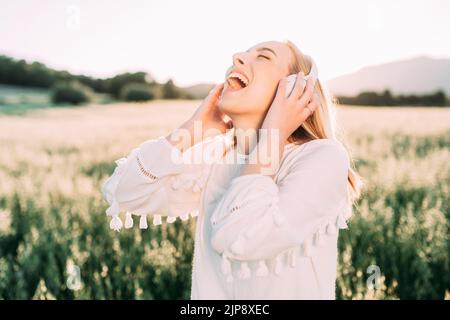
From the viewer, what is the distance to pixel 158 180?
1838 millimetres

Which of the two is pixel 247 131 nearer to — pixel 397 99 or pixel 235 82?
pixel 235 82

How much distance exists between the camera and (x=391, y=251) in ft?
10.9

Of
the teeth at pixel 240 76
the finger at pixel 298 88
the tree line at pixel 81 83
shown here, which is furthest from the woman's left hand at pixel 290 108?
the tree line at pixel 81 83

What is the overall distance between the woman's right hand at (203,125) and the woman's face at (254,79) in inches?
5.3

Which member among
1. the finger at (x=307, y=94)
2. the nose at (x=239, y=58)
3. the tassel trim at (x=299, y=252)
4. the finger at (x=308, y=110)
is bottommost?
the tassel trim at (x=299, y=252)

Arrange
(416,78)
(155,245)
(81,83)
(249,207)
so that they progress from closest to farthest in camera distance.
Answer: (249,207), (155,245), (416,78), (81,83)

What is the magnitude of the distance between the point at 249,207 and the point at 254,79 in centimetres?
44

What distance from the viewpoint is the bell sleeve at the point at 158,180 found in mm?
1789

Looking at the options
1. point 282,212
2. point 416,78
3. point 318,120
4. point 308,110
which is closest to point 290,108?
point 308,110

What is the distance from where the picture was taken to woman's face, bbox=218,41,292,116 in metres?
1.66

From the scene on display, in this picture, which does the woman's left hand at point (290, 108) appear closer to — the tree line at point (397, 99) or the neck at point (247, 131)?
the neck at point (247, 131)
